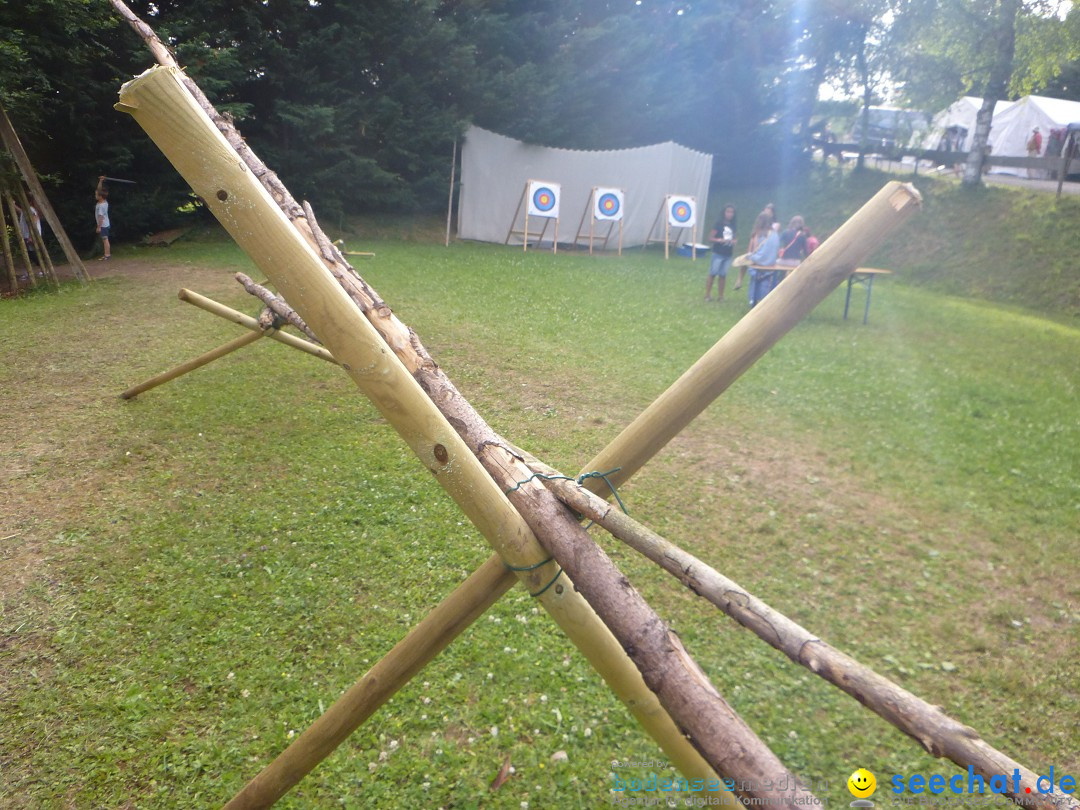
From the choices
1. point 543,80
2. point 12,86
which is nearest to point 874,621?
point 12,86

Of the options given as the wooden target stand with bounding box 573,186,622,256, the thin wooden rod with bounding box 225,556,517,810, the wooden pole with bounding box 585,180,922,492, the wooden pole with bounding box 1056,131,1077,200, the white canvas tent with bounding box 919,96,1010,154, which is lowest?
the thin wooden rod with bounding box 225,556,517,810

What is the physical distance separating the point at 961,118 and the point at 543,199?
1776cm

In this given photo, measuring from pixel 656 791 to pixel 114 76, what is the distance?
16.9 metres

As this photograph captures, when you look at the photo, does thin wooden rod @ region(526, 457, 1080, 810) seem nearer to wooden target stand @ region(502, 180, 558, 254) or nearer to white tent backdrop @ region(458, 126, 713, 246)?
wooden target stand @ region(502, 180, 558, 254)

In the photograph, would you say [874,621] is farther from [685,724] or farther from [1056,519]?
[685,724]

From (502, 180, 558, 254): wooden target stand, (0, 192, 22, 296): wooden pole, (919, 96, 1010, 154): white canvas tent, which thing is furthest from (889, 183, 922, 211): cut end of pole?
(919, 96, 1010, 154): white canvas tent

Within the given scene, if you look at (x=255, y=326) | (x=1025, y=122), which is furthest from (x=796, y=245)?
(x=1025, y=122)

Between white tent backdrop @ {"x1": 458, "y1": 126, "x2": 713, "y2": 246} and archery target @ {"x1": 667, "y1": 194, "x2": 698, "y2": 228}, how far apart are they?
2.64 ft

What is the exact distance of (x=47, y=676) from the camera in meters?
2.81

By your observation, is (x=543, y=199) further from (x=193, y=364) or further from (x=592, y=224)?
(x=193, y=364)

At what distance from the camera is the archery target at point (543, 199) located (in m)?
16.3

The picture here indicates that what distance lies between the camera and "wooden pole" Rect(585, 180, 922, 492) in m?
1.47

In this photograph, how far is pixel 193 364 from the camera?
5090 mm

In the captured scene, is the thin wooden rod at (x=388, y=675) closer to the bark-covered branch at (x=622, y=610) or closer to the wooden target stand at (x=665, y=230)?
the bark-covered branch at (x=622, y=610)
